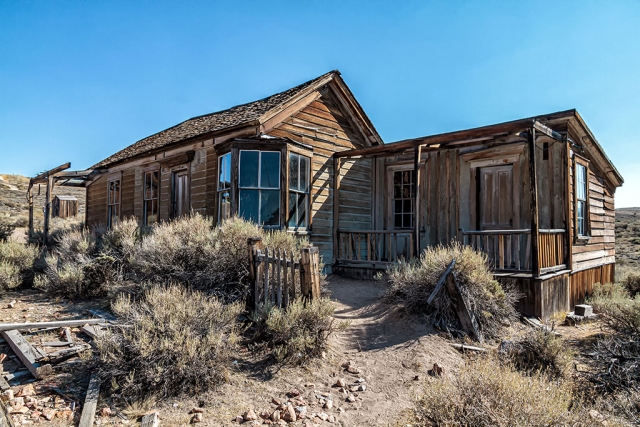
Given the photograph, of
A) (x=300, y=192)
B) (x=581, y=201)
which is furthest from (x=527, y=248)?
(x=300, y=192)

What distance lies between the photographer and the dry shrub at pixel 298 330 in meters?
4.66

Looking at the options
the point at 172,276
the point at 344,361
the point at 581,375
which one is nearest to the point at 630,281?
the point at 581,375

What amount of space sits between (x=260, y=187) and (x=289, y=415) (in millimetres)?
6141

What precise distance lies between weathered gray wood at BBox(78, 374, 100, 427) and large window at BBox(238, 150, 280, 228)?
5.38m

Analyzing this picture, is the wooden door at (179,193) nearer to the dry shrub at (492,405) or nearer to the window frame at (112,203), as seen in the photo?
the window frame at (112,203)

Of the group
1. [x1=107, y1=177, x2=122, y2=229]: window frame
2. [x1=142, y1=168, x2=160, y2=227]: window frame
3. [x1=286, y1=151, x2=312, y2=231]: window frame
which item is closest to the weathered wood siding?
[x1=286, y1=151, x2=312, y2=231]: window frame

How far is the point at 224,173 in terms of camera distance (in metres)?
9.60

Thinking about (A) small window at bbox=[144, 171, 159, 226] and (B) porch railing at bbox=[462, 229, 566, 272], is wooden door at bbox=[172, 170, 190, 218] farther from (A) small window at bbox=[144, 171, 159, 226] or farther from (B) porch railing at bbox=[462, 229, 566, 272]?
(B) porch railing at bbox=[462, 229, 566, 272]

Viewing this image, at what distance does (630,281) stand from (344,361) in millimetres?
11057

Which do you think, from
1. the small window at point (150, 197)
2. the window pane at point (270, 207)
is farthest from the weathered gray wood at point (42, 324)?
the small window at point (150, 197)

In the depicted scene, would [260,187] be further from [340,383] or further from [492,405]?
[492,405]

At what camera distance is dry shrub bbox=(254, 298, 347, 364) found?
4.66 meters

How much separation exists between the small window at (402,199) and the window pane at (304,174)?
9.22 ft

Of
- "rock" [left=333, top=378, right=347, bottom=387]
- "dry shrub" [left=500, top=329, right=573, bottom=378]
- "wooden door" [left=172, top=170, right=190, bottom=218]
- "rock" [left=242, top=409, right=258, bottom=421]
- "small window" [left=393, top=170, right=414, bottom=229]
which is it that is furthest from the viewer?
"wooden door" [left=172, top=170, right=190, bottom=218]
